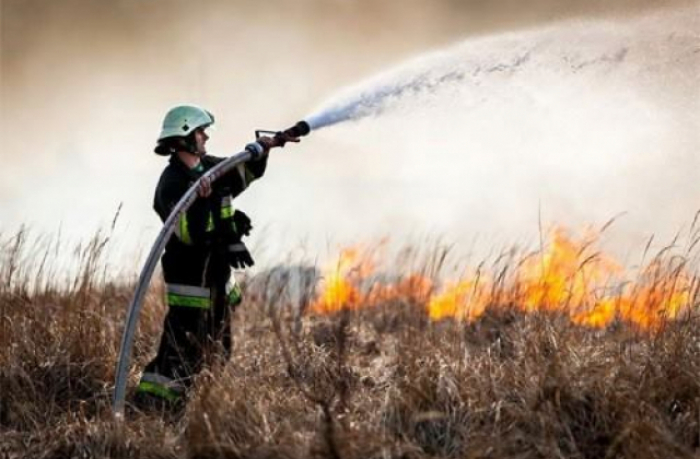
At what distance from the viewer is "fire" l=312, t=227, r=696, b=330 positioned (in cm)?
598

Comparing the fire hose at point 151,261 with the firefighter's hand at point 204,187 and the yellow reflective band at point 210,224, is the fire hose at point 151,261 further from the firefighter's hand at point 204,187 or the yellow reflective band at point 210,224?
the yellow reflective band at point 210,224

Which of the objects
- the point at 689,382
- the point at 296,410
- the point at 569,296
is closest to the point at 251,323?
the point at 569,296

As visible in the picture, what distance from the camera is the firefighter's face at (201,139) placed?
19.1 ft

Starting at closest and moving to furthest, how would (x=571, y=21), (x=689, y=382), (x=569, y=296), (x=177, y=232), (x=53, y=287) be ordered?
(x=689, y=382) < (x=177, y=232) < (x=569, y=296) < (x=571, y=21) < (x=53, y=287)

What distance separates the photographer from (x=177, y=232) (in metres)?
5.66

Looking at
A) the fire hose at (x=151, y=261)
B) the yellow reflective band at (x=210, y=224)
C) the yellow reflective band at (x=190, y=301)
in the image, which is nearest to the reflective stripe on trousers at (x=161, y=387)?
the fire hose at (x=151, y=261)

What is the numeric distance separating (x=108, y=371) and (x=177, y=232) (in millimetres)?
1073

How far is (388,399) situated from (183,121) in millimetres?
2184

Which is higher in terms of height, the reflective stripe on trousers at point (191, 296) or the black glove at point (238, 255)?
the black glove at point (238, 255)

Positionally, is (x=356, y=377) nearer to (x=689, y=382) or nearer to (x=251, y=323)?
(x=689, y=382)

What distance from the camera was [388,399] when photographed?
4688 mm

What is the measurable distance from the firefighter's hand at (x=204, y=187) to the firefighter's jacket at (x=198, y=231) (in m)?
0.22

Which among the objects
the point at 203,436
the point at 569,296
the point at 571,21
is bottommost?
the point at 203,436

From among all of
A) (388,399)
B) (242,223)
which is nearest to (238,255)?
(242,223)
